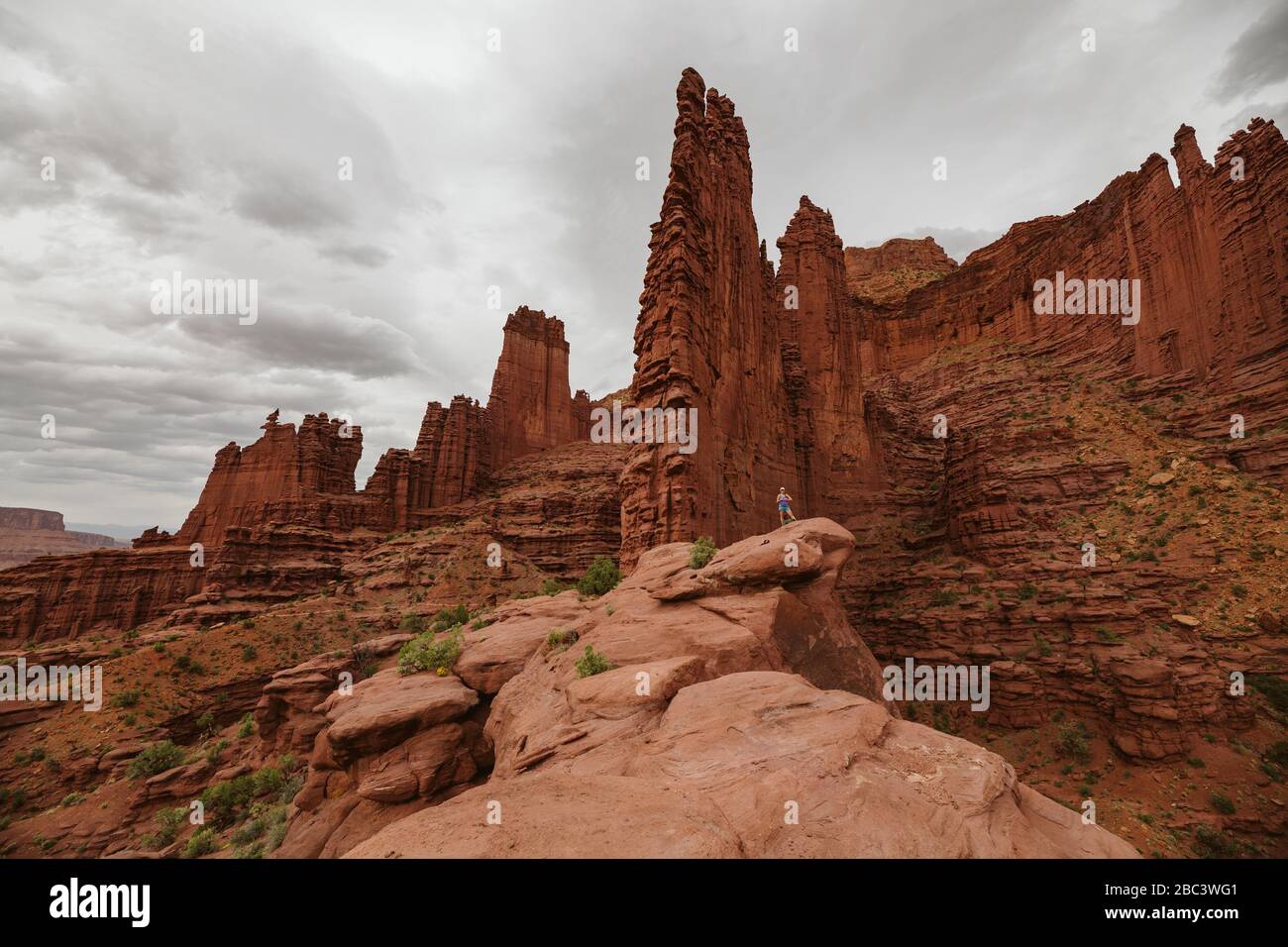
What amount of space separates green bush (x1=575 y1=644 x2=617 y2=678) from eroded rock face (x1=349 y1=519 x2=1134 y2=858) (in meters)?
0.20

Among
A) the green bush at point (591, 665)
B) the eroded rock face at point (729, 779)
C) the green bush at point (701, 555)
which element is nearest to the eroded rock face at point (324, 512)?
the green bush at point (701, 555)

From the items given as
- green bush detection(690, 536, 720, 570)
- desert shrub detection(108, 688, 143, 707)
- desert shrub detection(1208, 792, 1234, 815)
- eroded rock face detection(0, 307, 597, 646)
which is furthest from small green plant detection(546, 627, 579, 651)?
eroded rock face detection(0, 307, 597, 646)

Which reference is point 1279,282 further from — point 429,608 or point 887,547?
point 429,608

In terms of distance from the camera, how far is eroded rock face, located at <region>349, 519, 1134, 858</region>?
4531 mm

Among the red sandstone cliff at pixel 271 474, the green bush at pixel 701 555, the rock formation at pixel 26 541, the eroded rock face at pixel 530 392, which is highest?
the eroded rock face at pixel 530 392

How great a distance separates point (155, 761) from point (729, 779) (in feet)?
133

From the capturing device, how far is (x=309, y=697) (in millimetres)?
23812

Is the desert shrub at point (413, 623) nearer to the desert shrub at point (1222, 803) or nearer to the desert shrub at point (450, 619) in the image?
the desert shrub at point (450, 619)

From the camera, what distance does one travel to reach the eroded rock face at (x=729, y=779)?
4531 mm

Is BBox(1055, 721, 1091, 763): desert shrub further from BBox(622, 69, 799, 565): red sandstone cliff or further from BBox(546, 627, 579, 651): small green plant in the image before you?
BBox(546, 627, 579, 651): small green plant

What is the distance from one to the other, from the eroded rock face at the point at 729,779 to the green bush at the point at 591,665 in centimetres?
20

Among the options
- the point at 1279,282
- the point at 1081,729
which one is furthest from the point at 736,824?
the point at 1279,282

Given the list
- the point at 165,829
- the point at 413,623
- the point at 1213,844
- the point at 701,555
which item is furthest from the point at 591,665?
the point at 413,623

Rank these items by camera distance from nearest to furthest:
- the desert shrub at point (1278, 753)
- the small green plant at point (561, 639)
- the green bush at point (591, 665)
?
the green bush at point (591, 665)
the small green plant at point (561, 639)
the desert shrub at point (1278, 753)
